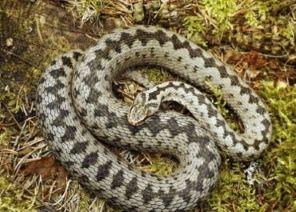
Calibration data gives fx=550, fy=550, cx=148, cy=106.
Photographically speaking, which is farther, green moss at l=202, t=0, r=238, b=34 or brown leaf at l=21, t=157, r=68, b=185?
green moss at l=202, t=0, r=238, b=34

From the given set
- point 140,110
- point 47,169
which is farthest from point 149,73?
point 47,169

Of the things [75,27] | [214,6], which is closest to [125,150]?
[75,27]

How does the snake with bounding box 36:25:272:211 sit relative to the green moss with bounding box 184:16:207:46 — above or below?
below

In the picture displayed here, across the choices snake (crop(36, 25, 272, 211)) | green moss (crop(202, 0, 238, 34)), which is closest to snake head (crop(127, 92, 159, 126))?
snake (crop(36, 25, 272, 211))

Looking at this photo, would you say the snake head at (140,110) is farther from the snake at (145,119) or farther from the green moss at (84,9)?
the green moss at (84,9)

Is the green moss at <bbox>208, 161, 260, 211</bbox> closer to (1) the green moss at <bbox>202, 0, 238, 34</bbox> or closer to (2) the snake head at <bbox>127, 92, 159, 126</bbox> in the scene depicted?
(2) the snake head at <bbox>127, 92, 159, 126</bbox>

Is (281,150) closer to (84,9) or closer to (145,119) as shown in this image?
(145,119)
